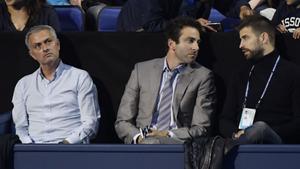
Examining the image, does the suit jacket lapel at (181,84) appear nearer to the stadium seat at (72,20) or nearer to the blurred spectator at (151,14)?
the blurred spectator at (151,14)

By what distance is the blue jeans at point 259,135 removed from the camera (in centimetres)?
584

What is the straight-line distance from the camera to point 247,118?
6.50 metres

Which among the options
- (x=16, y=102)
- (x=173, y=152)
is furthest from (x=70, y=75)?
(x=173, y=152)

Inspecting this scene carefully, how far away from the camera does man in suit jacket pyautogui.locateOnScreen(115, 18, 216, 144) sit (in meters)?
6.69

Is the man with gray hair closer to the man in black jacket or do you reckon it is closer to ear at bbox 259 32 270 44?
the man in black jacket

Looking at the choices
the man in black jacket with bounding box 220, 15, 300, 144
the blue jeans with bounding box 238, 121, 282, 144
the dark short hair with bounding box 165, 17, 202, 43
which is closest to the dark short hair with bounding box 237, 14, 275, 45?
the man in black jacket with bounding box 220, 15, 300, 144

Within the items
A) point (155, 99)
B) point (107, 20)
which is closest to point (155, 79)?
point (155, 99)

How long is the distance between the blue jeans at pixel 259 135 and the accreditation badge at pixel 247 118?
41 cm

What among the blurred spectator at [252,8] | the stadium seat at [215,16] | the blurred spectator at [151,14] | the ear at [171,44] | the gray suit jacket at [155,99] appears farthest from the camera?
the stadium seat at [215,16]

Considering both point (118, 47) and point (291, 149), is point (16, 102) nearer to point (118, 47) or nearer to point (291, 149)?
point (118, 47)

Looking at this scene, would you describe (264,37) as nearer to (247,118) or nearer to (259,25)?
(259,25)

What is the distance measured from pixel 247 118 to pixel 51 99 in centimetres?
152

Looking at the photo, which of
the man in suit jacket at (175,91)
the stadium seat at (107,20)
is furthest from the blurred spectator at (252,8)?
the man in suit jacket at (175,91)

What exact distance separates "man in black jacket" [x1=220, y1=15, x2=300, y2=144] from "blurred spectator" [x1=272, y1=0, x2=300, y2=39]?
578 millimetres
